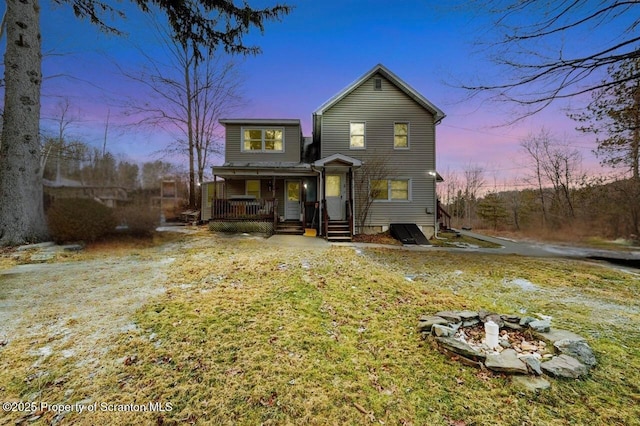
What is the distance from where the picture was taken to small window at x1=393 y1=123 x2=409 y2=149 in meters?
13.0

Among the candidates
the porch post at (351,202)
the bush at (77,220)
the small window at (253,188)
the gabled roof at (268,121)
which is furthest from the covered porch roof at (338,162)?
the bush at (77,220)

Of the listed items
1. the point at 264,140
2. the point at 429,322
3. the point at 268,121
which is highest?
the point at 268,121

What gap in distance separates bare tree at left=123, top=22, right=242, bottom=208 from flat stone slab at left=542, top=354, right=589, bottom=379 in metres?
19.2

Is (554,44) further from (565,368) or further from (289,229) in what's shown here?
(289,229)

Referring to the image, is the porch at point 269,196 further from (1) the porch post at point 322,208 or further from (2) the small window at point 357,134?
(2) the small window at point 357,134

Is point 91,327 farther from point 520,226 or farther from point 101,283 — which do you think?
point 520,226

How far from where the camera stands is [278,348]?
9.64ft

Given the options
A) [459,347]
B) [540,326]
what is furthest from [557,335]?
[459,347]

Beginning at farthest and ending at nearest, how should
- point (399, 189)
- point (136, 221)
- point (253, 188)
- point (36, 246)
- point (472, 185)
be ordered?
point (472, 185) < point (253, 188) < point (399, 189) < point (136, 221) < point (36, 246)

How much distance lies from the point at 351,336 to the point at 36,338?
12.2 feet

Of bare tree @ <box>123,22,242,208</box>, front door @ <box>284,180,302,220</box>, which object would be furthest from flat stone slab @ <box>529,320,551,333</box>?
bare tree @ <box>123,22,242,208</box>

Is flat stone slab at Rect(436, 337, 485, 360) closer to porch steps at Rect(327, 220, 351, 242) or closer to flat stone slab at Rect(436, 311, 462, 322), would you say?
flat stone slab at Rect(436, 311, 462, 322)

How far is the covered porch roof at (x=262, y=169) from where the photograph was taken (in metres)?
12.0

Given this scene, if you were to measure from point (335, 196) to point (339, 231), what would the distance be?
211cm
